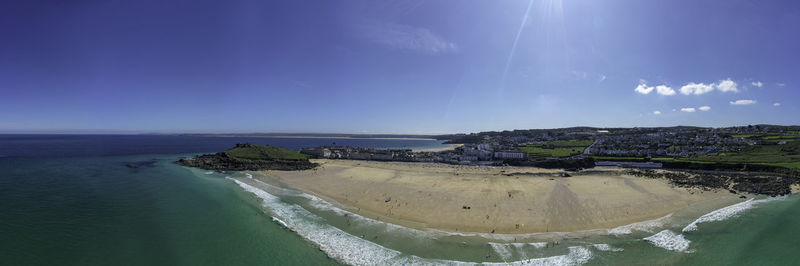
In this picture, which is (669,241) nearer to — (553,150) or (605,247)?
(605,247)

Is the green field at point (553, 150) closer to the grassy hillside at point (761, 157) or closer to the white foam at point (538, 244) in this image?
the grassy hillside at point (761, 157)

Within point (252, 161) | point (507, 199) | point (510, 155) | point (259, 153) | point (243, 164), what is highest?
point (259, 153)

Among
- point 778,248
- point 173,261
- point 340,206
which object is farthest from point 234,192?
point 778,248

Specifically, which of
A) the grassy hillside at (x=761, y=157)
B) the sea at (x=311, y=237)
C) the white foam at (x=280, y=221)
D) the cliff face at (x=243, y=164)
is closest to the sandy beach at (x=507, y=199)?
the sea at (x=311, y=237)

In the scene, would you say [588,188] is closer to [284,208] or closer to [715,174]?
[715,174]

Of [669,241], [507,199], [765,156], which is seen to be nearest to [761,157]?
[765,156]

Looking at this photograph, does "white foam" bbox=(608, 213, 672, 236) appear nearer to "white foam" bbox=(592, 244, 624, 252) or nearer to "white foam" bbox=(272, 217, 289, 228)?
"white foam" bbox=(592, 244, 624, 252)
